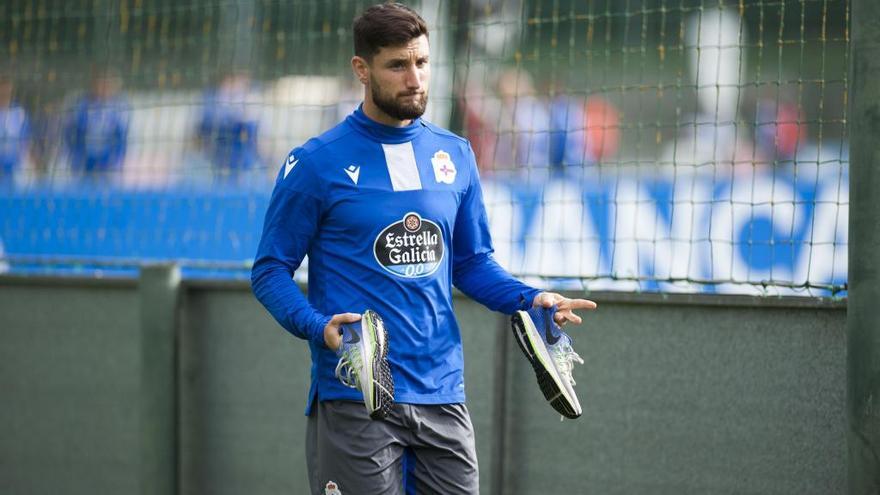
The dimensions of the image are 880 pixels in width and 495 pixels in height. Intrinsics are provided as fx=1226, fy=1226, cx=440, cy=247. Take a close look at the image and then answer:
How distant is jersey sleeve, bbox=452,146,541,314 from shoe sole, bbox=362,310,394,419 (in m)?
0.59

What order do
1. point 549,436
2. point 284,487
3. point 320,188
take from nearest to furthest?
point 320,188 < point 549,436 < point 284,487

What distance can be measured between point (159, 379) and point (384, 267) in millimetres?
2652

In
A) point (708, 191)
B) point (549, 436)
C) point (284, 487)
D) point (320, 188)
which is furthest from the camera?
point (708, 191)

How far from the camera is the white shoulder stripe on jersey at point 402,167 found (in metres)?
4.12

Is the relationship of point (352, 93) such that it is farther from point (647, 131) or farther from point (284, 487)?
point (284, 487)

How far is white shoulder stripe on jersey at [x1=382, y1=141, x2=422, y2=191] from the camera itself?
4121mm

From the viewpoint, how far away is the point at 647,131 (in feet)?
20.5

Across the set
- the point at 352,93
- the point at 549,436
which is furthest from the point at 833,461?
the point at 352,93

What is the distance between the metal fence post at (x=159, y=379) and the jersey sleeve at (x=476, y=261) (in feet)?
7.76

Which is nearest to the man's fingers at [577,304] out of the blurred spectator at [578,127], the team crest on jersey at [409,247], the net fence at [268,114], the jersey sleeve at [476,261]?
the jersey sleeve at [476,261]

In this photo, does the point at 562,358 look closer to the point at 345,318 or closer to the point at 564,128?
the point at 345,318

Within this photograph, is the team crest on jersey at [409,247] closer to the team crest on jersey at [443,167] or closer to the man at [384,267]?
the man at [384,267]

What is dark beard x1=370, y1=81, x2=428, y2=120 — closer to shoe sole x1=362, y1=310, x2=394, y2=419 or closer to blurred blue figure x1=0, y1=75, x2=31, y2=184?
shoe sole x1=362, y1=310, x2=394, y2=419

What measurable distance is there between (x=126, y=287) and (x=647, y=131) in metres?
2.87
